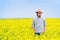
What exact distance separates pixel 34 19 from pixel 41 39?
1041 millimetres

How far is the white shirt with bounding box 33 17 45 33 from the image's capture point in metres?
9.41

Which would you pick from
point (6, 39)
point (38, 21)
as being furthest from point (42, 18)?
point (6, 39)

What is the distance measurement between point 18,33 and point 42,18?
2.90 ft

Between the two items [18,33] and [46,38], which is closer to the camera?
[46,38]

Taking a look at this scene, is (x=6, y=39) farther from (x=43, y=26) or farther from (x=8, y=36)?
(x=43, y=26)

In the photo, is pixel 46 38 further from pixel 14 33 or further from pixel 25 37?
pixel 14 33

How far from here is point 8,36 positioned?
352 inches

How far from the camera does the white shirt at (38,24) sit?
9415 mm

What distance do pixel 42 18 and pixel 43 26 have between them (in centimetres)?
24

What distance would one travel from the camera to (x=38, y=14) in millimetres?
9312

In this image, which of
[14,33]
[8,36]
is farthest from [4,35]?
[14,33]

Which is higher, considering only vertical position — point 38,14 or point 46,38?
point 38,14

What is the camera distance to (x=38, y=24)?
9453 mm

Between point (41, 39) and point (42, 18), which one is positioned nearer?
point (41, 39)
